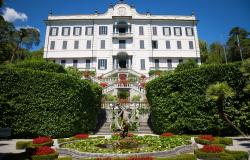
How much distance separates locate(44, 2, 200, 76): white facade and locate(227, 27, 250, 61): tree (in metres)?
11.9

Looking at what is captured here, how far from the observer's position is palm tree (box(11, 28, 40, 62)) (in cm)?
4617

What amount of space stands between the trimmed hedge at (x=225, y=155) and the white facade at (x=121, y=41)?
33119 millimetres

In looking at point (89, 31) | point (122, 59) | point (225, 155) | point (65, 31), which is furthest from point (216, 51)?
point (225, 155)

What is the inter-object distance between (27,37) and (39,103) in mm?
38989

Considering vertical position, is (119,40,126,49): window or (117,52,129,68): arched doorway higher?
(119,40,126,49): window

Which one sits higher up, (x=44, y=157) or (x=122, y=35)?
(x=122, y=35)

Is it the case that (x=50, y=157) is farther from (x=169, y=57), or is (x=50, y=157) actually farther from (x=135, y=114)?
(x=169, y=57)

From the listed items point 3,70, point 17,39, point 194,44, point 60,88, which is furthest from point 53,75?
point 17,39

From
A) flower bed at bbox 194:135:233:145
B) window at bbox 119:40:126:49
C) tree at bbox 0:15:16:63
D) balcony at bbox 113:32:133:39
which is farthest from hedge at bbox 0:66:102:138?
tree at bbox 0:15:16:63

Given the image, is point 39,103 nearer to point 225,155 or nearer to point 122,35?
point 225,155

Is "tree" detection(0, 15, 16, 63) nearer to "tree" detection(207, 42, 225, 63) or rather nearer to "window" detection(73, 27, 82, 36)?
"window" detection(73, 27, 82, 36)

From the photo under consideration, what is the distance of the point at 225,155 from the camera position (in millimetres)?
7852

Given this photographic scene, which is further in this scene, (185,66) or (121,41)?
(121,41)

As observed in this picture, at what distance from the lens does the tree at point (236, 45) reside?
46844 millimetres
